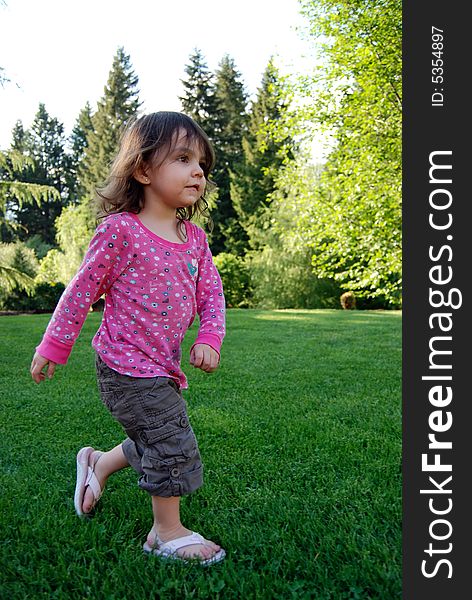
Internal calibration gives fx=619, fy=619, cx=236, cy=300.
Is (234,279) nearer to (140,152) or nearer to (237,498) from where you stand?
(237,498)

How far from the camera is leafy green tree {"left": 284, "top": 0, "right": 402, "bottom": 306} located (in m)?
9.18

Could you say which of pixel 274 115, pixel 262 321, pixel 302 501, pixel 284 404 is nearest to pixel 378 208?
pixel 262 321

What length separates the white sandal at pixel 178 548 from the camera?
1.88 meters

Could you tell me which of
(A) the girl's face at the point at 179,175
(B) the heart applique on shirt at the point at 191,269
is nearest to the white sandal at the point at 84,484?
(B) the heart applique on shirt at the point at 191,269

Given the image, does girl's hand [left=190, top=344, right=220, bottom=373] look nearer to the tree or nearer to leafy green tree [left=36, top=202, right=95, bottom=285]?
the tree

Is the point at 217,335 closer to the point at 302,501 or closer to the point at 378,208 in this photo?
the point at 302,501

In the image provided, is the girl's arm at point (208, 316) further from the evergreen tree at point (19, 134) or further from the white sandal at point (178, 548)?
the evergreen tree at point (19, 134)

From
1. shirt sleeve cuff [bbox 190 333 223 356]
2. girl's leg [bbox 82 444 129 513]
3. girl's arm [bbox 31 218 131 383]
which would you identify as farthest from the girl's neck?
girl's leg [bbox 82 444 129 513]

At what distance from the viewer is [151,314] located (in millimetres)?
2033

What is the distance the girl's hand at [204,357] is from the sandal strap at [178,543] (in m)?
0.53

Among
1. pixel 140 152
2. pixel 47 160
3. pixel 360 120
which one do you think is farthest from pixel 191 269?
pixel 47 160

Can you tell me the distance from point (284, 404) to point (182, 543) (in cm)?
219

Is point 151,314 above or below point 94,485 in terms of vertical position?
above

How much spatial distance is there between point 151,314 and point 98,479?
0.71 m
